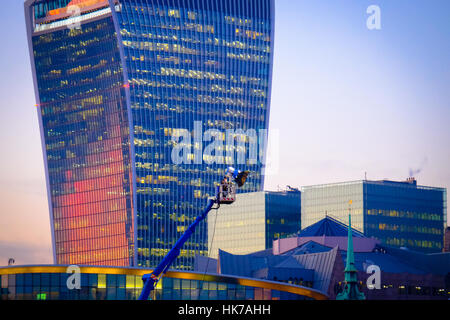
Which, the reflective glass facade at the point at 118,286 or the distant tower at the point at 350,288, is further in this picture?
the distant tower at the point at 350,288

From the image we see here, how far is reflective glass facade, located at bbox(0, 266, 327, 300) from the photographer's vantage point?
137m

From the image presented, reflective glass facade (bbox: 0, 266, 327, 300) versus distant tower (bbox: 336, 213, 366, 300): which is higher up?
reflective glass facade (bbox: 0, 266, 327, 300)

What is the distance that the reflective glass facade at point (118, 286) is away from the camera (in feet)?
448

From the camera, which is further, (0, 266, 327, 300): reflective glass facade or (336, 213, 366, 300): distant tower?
(336, 213, 366, 300): distant tower

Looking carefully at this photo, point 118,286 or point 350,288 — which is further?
point 350,288

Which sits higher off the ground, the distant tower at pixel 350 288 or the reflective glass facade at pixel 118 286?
the reflective glass facade at pixel 118 286

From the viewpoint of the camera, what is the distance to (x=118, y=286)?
139625 mm

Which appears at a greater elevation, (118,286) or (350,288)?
(118,286)
